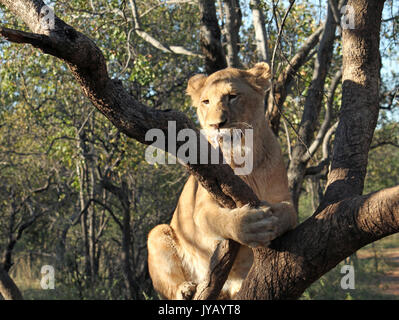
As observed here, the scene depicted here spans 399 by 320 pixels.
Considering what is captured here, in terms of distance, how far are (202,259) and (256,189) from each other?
27.4 inches

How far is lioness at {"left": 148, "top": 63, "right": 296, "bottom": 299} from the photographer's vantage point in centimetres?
305

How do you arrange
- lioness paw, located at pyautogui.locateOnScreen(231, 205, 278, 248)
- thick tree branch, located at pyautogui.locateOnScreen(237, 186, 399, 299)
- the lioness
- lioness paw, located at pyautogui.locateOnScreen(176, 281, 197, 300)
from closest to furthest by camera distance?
thick tree branch, located at pyautogui.locateOnScreen(237, 186, 399, 299) < lioness paw, located at pyautogui.locateOnScreen(231, 205, 278, 248) < the lioness < lioness paw, located at pyautogui.locateOnScreen(176, 281, 197, 300)

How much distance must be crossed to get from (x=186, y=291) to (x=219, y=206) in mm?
895

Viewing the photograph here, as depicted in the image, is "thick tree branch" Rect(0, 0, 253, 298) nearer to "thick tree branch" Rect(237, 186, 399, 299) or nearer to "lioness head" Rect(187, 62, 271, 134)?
"thick tree branch" Rect(237, 186, 399, 299)

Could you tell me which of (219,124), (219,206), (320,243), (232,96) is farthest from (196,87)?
(320,243)

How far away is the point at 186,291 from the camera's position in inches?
139

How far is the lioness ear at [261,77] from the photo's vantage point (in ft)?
12.8

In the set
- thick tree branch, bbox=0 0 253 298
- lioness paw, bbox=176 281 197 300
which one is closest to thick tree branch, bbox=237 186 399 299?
thick tree branch, bbox=0 0 253 298

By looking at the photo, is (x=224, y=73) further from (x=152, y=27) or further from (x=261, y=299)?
(x=152, y=27)

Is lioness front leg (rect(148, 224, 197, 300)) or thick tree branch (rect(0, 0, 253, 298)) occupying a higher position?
thick tree branch (rect(0, 0, 253, 298))

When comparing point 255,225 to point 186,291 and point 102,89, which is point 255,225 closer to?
point 186,291

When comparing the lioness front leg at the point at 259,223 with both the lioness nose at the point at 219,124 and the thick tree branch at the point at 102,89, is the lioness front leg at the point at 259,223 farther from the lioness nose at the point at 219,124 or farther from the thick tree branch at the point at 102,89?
the lioness nose at the point at 219,124

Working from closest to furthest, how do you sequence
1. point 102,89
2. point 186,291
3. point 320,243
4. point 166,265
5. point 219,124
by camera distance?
point 102,89 < point 320,243 < point 219,124 < point 186,291 < point 166,265
